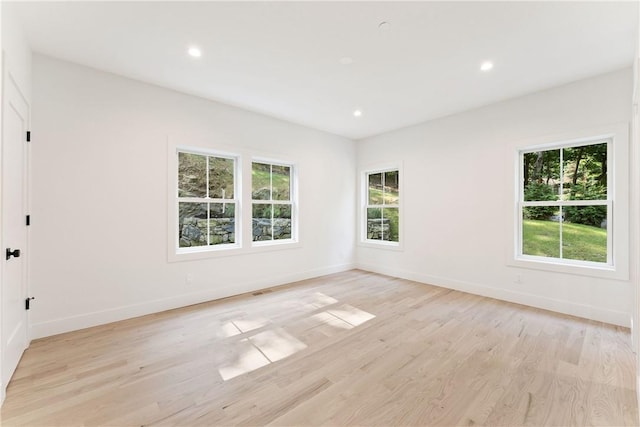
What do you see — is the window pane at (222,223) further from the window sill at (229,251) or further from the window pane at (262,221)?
the window pane at (262,221)

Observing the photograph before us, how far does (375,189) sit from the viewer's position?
5.73 meters

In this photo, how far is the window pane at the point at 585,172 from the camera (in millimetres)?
3248

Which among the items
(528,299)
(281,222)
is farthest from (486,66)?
(281,222)

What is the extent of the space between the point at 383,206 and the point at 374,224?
46cm

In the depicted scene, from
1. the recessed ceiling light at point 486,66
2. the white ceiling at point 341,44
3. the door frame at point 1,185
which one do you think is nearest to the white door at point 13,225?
the door frame at point 1,185

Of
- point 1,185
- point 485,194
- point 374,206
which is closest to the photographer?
point 1,185

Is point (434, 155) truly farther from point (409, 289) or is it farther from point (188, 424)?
point (188, 424)

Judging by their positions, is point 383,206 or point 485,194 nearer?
point 485,194

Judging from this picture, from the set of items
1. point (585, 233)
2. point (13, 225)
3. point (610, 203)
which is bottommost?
point (585, 233)

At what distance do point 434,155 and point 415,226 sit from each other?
4.13ft

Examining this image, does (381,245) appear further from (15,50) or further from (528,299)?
(15,50)

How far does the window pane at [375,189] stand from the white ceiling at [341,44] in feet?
7.17

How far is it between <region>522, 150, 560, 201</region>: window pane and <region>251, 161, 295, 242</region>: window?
141 inches

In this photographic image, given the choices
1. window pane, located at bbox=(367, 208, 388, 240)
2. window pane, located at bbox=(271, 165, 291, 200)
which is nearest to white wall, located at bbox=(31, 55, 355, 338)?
window pane, located at bbox=(271, 165, 291, 200)
